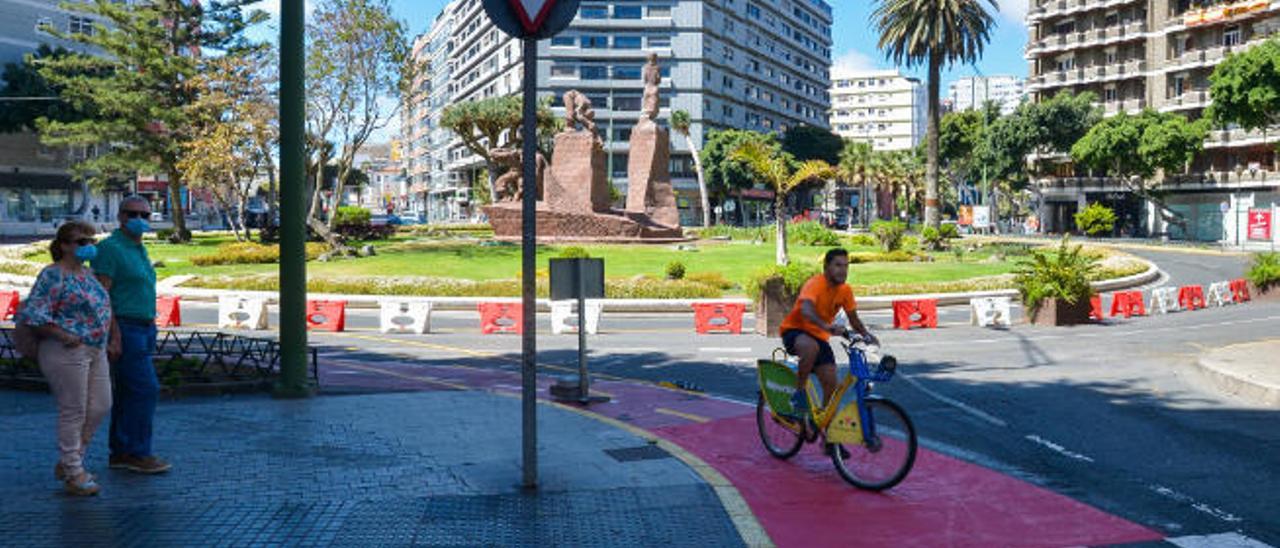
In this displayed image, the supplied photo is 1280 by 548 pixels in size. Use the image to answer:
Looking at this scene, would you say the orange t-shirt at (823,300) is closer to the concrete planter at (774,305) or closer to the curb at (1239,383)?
the curb at (1239,383)

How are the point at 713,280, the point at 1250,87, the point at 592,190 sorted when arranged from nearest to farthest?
1. the point at 713,280
2. the point at 592,190
3. the point at 1250,87

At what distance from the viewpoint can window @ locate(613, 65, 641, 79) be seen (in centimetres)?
9369

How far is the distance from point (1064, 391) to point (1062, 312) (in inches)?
356

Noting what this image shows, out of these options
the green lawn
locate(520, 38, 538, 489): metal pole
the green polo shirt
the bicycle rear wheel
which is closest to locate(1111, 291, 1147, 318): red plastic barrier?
the green lawn

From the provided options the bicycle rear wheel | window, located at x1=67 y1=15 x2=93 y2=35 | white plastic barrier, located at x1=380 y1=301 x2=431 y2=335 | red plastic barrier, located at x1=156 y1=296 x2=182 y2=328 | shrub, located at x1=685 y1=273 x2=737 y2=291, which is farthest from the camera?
window, located at x1=67 y1=15 x2=93 y2=35

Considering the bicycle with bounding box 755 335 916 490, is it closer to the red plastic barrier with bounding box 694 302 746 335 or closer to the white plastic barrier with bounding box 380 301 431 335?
the red plastic barrier with bounding box 694 302 746 335

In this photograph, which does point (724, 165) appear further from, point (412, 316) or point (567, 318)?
point (412, 316)

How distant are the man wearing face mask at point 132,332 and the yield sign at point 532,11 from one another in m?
2.85

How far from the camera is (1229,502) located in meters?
6.66

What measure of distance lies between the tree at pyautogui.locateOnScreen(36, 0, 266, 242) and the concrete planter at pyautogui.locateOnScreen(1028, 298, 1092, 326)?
129 ft

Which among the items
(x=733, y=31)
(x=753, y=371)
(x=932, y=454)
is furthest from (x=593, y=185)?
(x=733, y=31)

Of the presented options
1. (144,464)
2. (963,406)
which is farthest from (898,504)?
(144,464)

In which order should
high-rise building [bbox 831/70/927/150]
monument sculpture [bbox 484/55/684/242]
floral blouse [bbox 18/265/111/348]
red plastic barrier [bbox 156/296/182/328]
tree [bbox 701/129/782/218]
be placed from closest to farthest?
floral blouse [bbox 18/265/111/348]
red plastic barrier [bbox 156/296/182/328]
monument sculpture [bbox 484/55/684/242]
tree [bbox 701/129/782/218]
high-rise building [bbox 831/70/927/150]

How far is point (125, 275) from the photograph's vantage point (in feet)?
21.7
